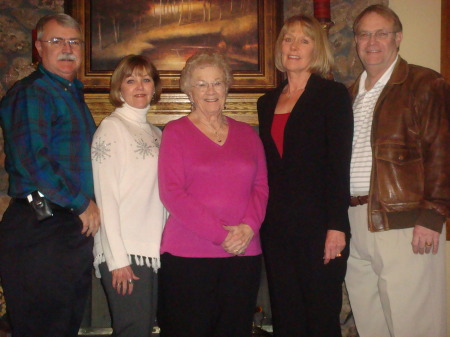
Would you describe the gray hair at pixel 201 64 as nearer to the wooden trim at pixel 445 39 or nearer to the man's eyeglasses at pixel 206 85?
the man's eyeglasses at pixel 206 85

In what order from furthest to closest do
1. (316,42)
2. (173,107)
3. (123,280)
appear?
(173,107) → (316,42) → (123,280)

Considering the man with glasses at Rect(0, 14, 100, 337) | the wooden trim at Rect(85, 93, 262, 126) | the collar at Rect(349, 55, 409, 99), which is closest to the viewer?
the man with glasses at Rect(0, 14, 100, 337)

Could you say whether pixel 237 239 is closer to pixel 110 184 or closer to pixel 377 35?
pixel 110 184

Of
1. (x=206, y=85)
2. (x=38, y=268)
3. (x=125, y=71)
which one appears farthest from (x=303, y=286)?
(x=125, y=71)

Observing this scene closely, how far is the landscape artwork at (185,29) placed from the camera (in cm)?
268

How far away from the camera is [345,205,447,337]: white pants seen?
5.73 feet

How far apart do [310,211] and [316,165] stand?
183 mm

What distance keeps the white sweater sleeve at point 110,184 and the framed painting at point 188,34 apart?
0.97 metres

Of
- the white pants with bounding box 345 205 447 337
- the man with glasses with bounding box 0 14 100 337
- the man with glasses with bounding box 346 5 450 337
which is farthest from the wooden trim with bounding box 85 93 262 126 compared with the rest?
the white pants with bounding box 345 205 447 337

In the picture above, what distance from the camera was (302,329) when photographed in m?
1.73

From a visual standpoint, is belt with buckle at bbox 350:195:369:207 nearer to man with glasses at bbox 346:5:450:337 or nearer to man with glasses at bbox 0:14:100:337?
man with glasses at bbox 346:5:450:337

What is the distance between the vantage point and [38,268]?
1692 millimetres

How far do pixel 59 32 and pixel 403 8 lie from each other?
2.09 metres

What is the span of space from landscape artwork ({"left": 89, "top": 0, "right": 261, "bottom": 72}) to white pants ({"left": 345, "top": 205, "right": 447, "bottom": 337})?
131cm
